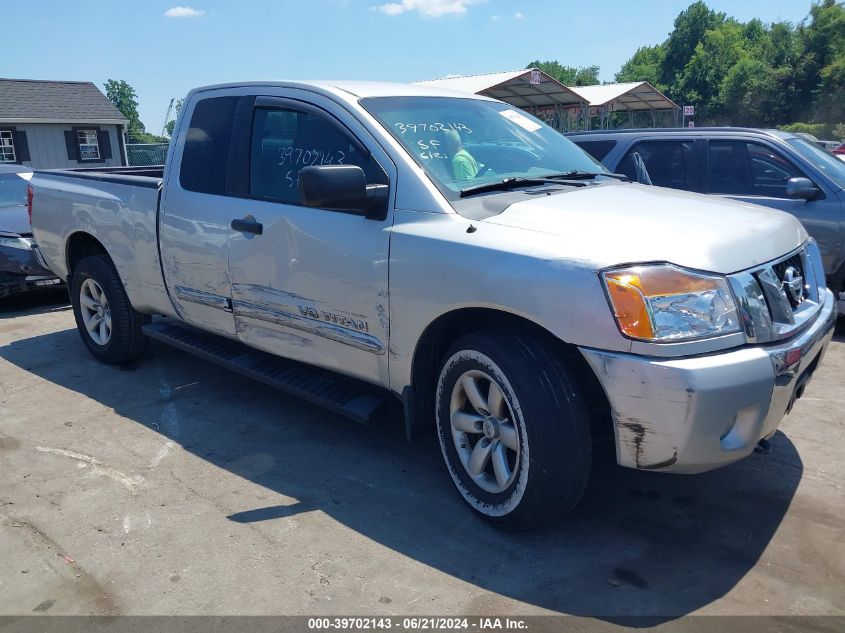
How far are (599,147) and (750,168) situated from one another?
1.40 metres

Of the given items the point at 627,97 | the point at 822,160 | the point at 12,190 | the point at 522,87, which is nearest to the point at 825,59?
the point at 627,97

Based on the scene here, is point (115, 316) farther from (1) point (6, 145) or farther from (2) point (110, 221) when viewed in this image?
(1) point (6, 145)

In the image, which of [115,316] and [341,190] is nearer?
[341,190]

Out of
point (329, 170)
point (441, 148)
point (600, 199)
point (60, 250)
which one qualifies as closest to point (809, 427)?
point (600, 199)

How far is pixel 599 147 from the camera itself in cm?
693

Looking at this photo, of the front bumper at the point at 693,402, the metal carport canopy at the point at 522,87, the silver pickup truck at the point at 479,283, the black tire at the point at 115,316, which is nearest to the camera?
the front bumper at the point at 693,402

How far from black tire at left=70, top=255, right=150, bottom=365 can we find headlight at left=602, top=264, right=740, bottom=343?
12.8ft

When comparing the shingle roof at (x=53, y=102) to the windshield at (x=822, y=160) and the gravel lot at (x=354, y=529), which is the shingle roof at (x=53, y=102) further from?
the windshield at (x=822, y=160)

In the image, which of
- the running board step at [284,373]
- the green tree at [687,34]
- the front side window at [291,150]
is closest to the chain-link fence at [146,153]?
the running board step at [284,373]

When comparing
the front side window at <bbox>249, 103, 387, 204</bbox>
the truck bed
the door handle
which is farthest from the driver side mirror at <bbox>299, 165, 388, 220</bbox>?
the truck bed

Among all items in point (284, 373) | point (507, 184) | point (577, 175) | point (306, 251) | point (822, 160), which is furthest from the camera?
point (822, 160)

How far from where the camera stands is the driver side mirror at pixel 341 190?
10.2 feet

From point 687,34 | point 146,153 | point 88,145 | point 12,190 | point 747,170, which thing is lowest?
point 146,153

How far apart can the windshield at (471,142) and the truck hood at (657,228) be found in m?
0.41
